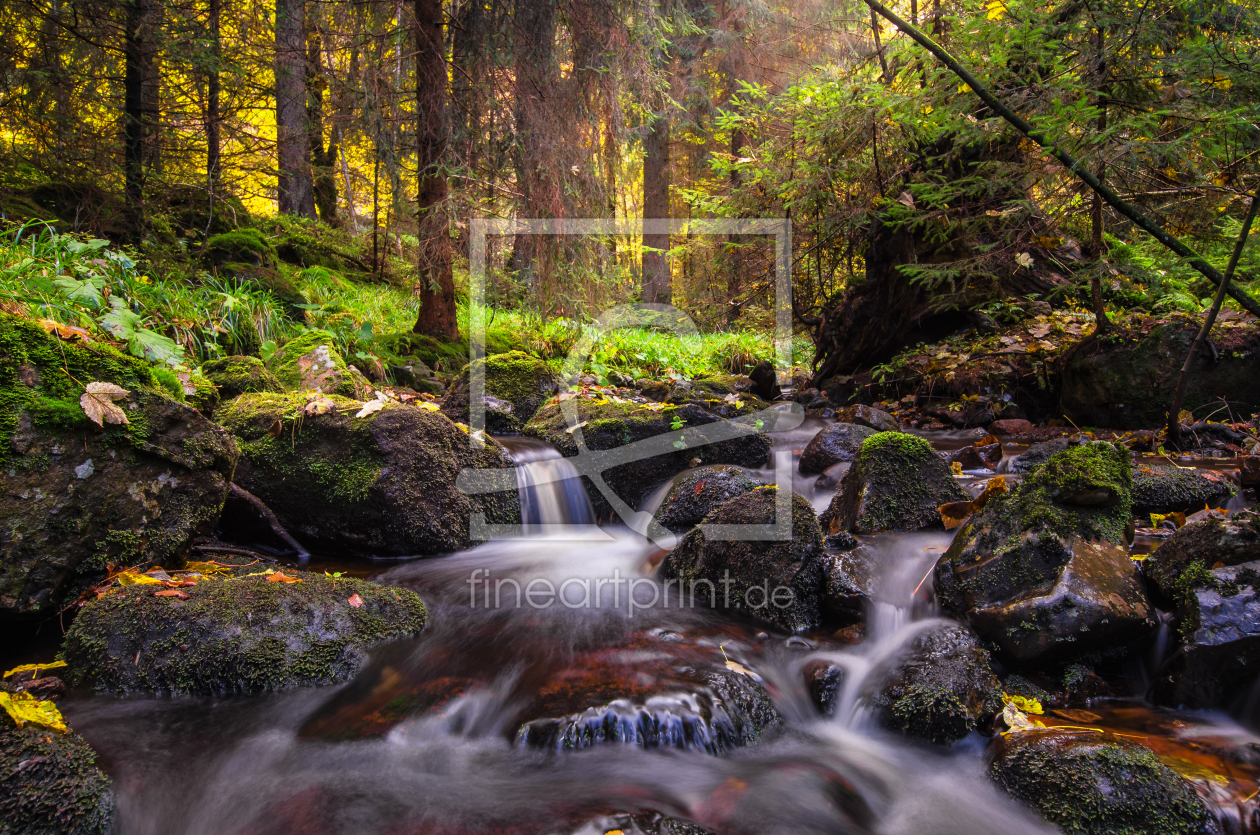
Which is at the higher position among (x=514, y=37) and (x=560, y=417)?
(x=514, y=37)

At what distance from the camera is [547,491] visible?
5562mm

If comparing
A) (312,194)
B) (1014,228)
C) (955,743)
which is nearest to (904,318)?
(1014,228)

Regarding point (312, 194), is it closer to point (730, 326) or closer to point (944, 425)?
point (730, 326)

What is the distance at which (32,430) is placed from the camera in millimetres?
2908

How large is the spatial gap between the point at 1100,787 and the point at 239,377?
606 centimetres

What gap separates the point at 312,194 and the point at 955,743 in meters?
14.3

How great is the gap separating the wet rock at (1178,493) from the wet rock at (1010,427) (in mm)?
2836

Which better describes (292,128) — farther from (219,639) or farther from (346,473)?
(219,639)

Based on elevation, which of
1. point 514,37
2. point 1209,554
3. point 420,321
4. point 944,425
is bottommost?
point 1209,554

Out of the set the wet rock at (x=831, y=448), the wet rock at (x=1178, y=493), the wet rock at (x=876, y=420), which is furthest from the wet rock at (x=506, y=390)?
the wet rock at (x=1178, y=493)

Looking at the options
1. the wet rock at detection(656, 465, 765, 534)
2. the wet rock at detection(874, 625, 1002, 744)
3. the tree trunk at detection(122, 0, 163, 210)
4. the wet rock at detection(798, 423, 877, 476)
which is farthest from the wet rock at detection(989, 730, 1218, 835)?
the tree trunk at detection(122, 0, 163, 210)

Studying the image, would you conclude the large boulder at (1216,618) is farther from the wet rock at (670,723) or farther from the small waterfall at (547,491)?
the small waterfall at (547,491)

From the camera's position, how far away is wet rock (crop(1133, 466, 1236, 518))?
4.27 metres

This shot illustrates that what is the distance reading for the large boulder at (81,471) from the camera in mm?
2830
